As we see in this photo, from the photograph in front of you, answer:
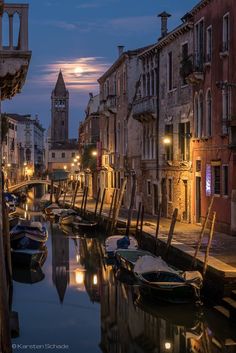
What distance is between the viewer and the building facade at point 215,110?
1875cm

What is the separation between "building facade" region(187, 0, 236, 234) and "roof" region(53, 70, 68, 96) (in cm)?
8702

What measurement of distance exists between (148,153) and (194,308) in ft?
53.1

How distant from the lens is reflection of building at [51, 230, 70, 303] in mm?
17250

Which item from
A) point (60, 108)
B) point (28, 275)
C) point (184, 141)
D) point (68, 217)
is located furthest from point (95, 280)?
point (60, 108)

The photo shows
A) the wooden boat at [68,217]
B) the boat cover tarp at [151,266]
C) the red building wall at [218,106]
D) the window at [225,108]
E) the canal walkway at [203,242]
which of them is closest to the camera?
the canal walkway at [203,242]

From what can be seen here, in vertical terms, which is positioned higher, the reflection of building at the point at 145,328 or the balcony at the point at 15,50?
the balcony at the point at 15,50

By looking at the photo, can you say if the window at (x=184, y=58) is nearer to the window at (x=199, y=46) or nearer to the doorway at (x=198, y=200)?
the window at (x=199, y=46)

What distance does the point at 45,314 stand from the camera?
46.4 ft

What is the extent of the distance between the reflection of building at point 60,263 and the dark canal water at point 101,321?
53 mm

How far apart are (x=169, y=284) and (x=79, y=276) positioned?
5298mm

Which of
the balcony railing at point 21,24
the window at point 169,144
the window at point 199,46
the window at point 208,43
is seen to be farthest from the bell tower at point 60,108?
the balcony railing at point 21,24

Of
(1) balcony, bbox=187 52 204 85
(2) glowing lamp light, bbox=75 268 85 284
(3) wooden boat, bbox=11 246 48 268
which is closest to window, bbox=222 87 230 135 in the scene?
(1) balcony, bbox=187 52 204 85

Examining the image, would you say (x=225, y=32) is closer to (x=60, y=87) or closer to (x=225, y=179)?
(x=225, y=179)

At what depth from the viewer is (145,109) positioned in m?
28.8
